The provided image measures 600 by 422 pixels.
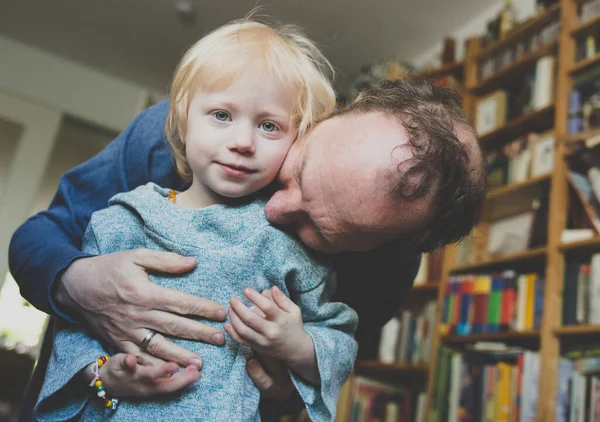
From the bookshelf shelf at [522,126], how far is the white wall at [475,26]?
0.82 m

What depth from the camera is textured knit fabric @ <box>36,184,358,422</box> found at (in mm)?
761

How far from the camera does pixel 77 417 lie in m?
0.81

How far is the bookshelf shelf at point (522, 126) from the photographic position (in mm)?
2682

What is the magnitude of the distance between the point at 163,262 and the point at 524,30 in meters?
2.73

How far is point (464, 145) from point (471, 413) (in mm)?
1975

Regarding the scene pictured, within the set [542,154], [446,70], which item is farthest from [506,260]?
[446,70]

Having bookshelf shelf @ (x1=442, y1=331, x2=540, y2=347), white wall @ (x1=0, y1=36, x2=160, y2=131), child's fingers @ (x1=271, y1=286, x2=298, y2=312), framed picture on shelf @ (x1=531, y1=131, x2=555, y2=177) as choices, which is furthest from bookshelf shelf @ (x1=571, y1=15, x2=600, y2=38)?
white wall @ (x1=0, y1=36, x2=160, y2=131)

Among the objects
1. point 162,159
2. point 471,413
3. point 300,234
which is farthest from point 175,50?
point 300,234

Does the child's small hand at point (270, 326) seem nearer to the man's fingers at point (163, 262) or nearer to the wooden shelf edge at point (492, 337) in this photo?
the man's fingers at point (163, 262)

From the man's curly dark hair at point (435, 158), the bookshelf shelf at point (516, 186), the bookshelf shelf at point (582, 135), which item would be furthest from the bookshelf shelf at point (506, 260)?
the man's curly dark hair at point (435, 158)

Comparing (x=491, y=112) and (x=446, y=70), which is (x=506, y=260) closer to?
(x=491, y=112)

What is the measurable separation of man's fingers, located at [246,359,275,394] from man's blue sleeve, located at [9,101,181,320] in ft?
1.24

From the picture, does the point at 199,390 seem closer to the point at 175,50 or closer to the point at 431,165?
the point at 431,165

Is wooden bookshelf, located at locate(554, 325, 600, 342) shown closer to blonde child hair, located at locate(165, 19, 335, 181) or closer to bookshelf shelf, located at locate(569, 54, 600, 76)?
bookshelf shelf, located at locate(569, 54, 600, 76)
